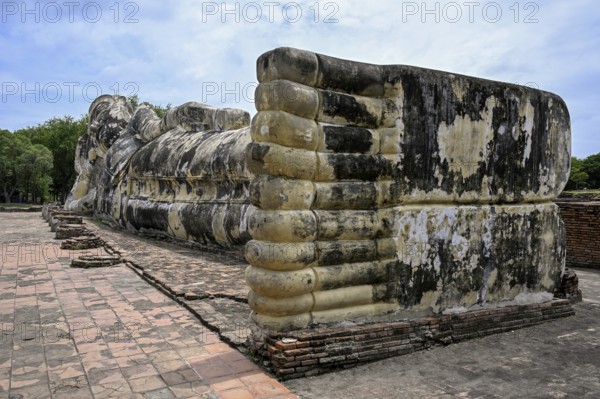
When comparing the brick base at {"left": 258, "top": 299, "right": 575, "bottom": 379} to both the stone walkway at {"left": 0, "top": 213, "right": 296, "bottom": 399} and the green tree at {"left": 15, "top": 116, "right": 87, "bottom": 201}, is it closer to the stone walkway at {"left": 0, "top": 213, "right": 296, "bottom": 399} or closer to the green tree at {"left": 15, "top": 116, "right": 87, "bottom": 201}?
the stone walkway at {"left": 0, "top": 213, "right": 296, "bottom": 399}

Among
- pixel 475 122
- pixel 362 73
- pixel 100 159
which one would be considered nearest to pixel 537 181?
pixel 475 122

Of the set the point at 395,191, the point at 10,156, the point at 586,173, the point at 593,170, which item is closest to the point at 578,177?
the point at 586,173

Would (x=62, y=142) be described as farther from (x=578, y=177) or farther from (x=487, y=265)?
(x=578, y=177)

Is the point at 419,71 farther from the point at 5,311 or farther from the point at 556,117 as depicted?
the point at 5,311

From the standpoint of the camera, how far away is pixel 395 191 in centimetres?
385

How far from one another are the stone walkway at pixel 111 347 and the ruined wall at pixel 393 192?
0.54 m

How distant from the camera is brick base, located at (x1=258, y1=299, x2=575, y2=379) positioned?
10.6 ft

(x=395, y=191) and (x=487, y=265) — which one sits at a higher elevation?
(x=395, y=191)

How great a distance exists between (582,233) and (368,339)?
6709 mm

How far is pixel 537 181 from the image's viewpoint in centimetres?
477

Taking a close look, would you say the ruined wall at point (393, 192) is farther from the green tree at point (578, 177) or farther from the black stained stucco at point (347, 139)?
the green tree at point (578, 177)

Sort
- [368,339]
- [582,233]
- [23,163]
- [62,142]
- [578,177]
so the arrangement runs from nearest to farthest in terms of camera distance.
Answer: [368,339]
[582,233]
[23,163]
[62,142]
[578,177]

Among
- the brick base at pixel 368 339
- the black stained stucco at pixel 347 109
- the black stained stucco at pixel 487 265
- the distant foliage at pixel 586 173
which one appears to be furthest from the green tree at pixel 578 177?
the black stained stucco at pixel 347 109

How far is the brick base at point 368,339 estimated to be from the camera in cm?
324
